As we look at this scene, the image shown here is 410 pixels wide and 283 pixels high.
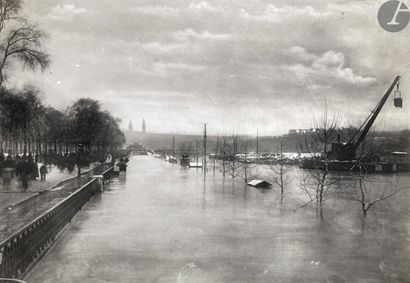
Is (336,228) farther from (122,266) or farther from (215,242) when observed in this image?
(122,266)

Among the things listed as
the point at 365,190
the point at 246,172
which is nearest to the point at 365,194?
the point at 365,190

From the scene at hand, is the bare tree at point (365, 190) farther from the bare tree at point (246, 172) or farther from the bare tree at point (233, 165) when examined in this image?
the bare tree at point (233, 165)

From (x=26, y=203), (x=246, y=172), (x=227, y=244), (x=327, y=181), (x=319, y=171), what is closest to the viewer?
(x=227, y=244)

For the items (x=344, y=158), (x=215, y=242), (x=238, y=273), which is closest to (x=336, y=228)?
(x=215, y=242)

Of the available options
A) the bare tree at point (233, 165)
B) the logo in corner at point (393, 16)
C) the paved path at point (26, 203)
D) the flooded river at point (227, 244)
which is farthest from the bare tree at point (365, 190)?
the paved path at point (26, 203)

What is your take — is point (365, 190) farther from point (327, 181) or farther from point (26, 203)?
point (26, 203)

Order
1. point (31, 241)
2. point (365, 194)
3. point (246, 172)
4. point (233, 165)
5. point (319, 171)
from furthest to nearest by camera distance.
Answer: point (233, 165), point (246, 172), point (319, 171), point (365, 194), point (31, 241)

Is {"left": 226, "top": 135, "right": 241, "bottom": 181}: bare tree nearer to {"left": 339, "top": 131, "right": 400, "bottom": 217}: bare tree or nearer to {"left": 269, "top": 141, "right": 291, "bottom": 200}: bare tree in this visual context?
{"left": 269, "top": 141, "right": 291, "bottom": 200}: bare tree
